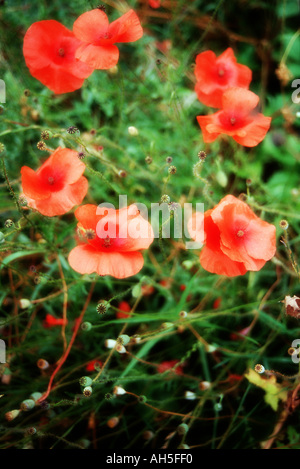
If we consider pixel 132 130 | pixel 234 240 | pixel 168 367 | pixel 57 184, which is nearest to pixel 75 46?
pixel 132 130

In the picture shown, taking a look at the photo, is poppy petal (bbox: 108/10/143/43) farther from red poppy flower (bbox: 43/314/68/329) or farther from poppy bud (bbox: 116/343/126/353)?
red poppy flower (bbox: 43/314/68/329)

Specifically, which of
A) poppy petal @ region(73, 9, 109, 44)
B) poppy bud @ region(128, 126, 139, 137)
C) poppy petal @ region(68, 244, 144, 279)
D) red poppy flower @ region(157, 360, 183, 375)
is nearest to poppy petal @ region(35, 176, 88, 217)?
poppy petal @ region(68, 244, 144, 279)

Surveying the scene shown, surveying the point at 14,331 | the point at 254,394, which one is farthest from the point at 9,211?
the point at 254,394

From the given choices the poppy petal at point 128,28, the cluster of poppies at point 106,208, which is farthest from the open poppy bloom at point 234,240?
the poppy petal at point 128,28

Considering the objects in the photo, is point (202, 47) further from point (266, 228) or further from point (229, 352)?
point (229, 352)

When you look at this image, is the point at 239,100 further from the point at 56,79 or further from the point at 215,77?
the point at 56,79

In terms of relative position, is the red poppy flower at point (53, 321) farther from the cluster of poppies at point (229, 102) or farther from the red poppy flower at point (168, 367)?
the cluster of poppies at point (229, 102)
